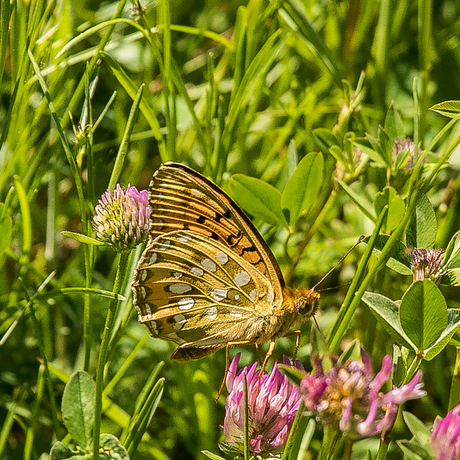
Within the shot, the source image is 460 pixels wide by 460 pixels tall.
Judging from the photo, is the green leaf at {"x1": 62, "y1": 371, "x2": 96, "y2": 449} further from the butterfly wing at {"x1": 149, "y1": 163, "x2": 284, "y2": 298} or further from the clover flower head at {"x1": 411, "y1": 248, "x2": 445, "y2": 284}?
the clover flower head at {"x1": 411, "y1": 248, "x2": 445, "y2": 284}

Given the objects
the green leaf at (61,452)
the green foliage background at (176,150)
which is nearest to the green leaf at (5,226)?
the green foliage background at (176,150)

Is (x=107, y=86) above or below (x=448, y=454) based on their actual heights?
above

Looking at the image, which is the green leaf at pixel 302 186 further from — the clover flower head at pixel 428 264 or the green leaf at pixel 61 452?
the green leaf at pixel 61 452

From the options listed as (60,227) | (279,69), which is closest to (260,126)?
(279,69)

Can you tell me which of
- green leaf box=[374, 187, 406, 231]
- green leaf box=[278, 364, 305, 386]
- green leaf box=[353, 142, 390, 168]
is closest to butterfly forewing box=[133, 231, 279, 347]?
green leaf box=[374, 187, 406, 231]

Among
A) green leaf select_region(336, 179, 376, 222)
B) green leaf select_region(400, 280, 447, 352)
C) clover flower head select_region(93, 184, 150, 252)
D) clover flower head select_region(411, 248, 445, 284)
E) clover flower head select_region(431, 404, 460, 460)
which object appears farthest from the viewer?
green leaf select_region(336, 179, 376, 222)

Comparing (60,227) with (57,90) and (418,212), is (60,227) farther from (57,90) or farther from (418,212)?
(418,212)
